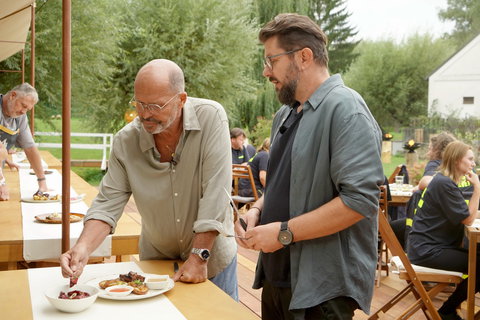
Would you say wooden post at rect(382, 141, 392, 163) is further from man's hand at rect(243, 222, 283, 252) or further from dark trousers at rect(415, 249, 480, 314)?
man's hand at rect(243, 222, 283, 252)

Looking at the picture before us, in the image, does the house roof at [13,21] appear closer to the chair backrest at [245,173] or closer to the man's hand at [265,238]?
the chair backrest at [245,173]

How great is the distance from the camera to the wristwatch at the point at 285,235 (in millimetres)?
1507

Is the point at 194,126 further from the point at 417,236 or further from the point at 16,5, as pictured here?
the point at 16,5

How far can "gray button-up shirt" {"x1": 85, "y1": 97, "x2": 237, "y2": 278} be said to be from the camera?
1983mm

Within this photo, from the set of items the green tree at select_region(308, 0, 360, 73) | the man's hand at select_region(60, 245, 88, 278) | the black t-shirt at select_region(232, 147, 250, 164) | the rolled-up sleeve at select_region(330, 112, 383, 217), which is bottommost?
the black t-shirt at select_region(232, 147, 250, 164)

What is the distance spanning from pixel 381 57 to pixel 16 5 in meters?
19.1

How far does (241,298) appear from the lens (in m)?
4.21

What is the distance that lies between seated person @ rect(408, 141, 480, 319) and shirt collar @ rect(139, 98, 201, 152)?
2211 millimetres

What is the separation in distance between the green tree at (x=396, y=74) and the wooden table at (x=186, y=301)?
16975 mm

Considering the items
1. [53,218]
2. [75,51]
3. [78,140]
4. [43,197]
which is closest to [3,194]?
[43,197]

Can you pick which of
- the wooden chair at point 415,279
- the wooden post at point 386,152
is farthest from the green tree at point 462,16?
the wooden chair at point 415,279

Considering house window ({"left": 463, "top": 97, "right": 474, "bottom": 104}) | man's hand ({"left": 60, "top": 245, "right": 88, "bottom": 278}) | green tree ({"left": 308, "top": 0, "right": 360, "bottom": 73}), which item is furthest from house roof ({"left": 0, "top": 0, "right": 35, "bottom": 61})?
green tree ({"left": 308, "top": 0, "right": 360, "bottom": 73})

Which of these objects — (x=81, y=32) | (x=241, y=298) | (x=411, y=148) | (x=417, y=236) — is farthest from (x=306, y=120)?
(x=81, y=32)

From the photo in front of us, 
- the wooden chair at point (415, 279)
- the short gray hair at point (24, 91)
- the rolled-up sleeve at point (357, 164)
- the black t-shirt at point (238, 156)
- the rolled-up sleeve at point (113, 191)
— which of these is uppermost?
the short gray hair at point (24, 91)
